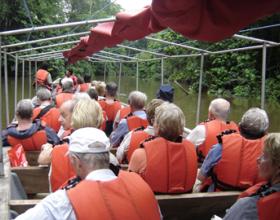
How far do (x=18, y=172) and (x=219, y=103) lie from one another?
1.78m

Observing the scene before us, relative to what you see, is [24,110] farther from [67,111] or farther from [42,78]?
[42,78]

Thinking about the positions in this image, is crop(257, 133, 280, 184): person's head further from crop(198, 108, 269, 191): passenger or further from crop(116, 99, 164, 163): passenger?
crop(116, 99, 164, 163): passenger

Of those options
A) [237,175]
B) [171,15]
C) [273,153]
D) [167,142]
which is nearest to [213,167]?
[237,175]

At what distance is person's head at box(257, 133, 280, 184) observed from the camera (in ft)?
6.70

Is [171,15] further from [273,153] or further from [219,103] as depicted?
[219,103]

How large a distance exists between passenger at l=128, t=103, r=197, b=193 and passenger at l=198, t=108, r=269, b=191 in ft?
0.79

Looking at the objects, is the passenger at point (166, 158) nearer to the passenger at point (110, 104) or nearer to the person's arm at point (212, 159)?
the person's arm at point (212, 159)

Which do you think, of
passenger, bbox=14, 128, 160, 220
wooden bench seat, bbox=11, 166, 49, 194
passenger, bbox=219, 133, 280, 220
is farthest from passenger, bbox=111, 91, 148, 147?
passenger, bbox=14, 128, 160, 220

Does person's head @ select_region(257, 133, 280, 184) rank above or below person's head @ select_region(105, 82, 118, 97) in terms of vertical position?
above

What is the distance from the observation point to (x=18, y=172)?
3.15 m

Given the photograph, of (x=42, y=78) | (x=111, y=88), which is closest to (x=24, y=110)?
(x=111, y=88)

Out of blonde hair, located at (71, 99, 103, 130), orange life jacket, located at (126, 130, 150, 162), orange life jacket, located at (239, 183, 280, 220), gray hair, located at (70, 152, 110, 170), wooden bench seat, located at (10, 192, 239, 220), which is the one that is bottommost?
wooden bench seat, located at (10, 192, 239, 220)

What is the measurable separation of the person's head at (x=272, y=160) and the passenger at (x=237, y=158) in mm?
881

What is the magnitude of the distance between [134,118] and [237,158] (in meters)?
1.70
